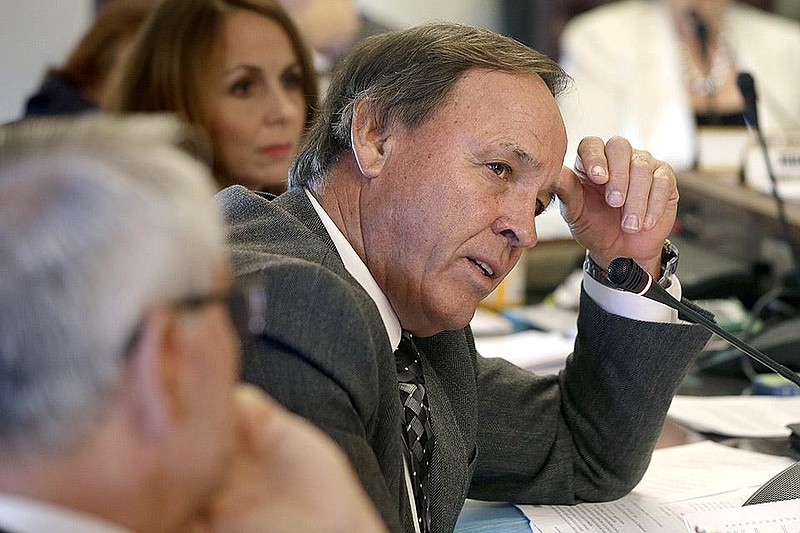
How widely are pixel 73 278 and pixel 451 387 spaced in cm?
73

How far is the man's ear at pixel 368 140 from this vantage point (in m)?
1.12

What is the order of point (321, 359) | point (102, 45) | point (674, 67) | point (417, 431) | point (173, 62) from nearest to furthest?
point (321, 359)
point (417, 431)
point (173, 62)
point (102, 45)
point (674, 67)

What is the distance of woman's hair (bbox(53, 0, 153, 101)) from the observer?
2703 millimetres

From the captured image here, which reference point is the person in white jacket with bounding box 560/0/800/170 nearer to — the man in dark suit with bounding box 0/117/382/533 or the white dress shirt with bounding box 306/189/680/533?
the white dress shirt with bounding box 306/189/680/533

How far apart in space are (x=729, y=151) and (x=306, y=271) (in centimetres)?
182

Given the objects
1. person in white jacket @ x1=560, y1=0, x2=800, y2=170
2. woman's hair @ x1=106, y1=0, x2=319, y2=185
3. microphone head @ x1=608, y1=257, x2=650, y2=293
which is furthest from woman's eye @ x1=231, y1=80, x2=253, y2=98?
person in white jacket @ x1=560, y1=0, x2=800, y2=170

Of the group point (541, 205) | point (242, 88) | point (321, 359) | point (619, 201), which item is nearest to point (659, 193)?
point (619, 201)

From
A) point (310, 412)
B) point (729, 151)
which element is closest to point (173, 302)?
point (310, 412)

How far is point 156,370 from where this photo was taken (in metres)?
0.55

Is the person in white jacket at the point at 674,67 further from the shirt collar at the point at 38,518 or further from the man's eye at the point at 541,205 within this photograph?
the shirt collar at the point at 38,518

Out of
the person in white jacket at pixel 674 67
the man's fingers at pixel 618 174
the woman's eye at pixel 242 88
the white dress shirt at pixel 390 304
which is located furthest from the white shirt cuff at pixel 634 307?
the person in white jacket at pixel 674 67

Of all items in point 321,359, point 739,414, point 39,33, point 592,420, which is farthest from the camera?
point 39,33

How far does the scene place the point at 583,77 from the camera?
374 centimetres

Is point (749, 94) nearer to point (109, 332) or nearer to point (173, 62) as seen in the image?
point (173, 62)
